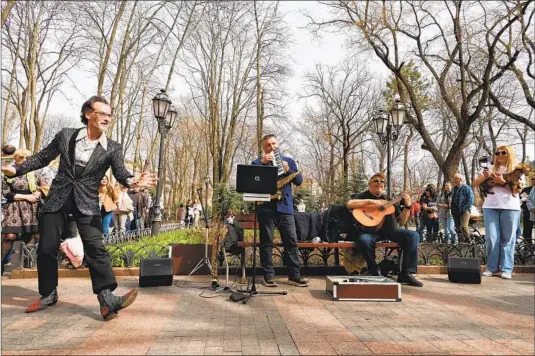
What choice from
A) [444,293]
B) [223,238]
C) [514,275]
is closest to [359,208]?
[444,293]

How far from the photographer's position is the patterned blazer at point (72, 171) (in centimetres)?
395

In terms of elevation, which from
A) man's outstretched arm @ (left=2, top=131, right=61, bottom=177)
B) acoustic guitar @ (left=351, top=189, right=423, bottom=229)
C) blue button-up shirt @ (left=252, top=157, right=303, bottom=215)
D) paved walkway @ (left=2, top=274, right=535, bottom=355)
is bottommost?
paved walkway @ (left=2, top=274, right=535, bottom=355)

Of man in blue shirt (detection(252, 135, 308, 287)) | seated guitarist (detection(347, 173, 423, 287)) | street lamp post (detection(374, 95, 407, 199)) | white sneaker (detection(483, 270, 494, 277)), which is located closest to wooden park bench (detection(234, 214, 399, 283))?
seated guitarist (detection(347, 173, 423, 287))

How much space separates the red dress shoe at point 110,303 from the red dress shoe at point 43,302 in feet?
2.65

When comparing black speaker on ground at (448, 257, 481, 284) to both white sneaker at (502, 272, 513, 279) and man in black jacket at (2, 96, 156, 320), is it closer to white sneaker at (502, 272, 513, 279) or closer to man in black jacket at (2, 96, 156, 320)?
white sneaker at (502, 272, 513, 279)

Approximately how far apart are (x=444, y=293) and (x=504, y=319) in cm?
134

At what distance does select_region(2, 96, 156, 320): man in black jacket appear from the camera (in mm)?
3928

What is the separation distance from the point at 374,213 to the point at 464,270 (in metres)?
1.72

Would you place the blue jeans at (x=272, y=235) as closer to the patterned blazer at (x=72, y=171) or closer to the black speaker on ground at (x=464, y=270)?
the patterned blazer at (x=72, y=171)

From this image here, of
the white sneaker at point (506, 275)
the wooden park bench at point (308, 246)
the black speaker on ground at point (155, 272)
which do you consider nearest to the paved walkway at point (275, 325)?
the black speaker on ground at point (155, 272)

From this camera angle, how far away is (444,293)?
16.9 feet

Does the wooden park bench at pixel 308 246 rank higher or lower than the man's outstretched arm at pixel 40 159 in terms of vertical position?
lower

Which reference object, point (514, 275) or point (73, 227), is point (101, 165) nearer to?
point (73, 227)

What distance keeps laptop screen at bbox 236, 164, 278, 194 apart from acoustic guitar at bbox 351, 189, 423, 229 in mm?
1717
